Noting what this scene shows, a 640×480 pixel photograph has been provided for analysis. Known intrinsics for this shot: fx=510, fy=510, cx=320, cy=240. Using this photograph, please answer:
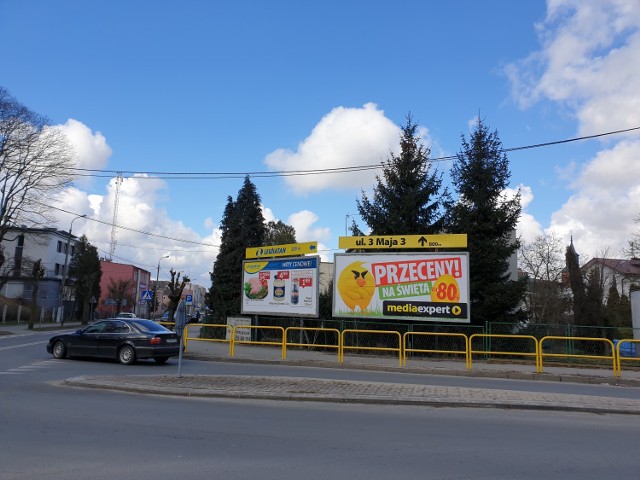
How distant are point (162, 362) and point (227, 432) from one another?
10716 mm

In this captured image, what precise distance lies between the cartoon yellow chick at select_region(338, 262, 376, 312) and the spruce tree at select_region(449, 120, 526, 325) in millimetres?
5605

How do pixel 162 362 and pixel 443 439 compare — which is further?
pixel 162 362

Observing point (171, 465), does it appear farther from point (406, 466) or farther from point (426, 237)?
point (426, 237)

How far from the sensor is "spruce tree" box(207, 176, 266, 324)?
34550 millimetres

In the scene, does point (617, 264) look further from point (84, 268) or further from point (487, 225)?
point (84, 268)

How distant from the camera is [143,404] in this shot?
970 centimetres

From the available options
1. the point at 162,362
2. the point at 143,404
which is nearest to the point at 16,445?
the point at 143,404

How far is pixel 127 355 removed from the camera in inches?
647

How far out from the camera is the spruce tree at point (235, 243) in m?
34.5

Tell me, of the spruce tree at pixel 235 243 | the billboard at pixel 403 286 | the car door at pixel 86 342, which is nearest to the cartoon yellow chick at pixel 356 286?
the billboard at pixel 403 286

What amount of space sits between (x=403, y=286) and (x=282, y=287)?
19.3 ft

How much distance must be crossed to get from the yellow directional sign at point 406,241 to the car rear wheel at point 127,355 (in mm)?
10579

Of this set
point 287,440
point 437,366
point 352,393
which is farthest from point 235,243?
point 287,440

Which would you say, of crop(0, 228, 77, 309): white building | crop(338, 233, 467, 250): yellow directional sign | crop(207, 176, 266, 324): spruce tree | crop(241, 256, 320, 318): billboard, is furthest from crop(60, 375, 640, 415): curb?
crop(0, 228, 77, 309): white building
